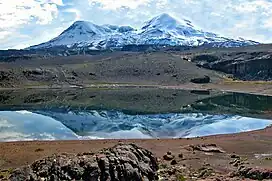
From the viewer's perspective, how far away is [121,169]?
1000 inches

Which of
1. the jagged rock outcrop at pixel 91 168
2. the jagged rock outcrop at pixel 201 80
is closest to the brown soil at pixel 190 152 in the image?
the jagged rock outcrop at pixel 91 168

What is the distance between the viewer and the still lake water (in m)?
59.4

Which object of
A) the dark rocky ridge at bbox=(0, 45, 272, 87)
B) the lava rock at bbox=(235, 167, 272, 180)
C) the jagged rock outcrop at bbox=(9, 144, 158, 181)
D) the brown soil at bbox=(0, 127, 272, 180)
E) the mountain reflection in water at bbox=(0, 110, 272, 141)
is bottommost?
the mountain reflection in water at bbox=(0, 110, 272, 141)

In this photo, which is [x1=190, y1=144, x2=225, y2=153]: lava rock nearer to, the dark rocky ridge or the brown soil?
the brown soil

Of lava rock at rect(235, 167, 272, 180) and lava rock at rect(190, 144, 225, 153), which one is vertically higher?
lava rock at rect(235, 167, 272, 180)

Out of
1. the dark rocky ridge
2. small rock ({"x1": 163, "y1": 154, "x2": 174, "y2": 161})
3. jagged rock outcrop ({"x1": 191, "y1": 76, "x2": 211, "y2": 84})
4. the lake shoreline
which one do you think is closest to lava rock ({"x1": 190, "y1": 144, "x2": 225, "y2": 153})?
small rock ({"x1": 163, "y1": 154, "x2": 174, "y2": 161})

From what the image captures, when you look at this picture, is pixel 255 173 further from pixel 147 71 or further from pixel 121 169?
pixel 147 71

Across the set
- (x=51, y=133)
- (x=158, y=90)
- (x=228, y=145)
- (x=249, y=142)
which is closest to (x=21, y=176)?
(x=228, y=145)

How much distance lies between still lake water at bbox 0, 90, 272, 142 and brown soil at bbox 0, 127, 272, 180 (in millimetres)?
8622

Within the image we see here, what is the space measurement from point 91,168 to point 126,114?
55739mm

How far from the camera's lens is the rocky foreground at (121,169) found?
78.5 ft

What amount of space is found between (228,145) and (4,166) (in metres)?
20.4

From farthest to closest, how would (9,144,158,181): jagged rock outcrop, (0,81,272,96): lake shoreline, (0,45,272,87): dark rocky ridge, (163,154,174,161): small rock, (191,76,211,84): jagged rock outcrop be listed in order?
(0,45,272,87): dark rocky ridge → (191,76,211,84): jagged rock outcrop → (0,81,272,96): lake shoreline → (163,154,174,161): small rock → (9,144,158,181): jagged rock outcrop

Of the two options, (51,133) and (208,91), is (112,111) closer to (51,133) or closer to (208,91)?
(51,133)
